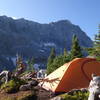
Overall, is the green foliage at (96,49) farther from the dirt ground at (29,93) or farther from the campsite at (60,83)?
the dirt ground at (29,93)

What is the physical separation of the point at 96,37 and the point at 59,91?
643 cm

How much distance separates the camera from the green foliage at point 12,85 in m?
→ 15.6

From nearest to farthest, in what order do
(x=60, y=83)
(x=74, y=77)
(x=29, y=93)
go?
(x=29, y=93)
(x=60, y=83)
(x=74, y=77)

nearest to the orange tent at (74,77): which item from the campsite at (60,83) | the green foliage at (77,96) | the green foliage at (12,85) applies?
the campsite at (60,83)

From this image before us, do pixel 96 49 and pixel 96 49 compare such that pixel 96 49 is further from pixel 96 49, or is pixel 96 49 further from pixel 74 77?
pixel 74 77

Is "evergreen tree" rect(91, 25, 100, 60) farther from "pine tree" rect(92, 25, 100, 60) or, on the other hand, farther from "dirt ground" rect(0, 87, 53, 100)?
"dirt ground" rect(0, 87, 53, 100)

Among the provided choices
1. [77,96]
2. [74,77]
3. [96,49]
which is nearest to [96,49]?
[96,49]

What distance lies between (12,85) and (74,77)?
13.7 feet

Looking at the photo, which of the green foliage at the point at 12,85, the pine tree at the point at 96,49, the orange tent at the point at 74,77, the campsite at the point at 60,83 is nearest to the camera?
the campsite at the point at 60,83

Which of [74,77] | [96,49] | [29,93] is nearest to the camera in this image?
[29,93]

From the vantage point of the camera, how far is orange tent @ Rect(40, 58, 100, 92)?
1516cm

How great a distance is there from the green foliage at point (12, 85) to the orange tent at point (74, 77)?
1567mm

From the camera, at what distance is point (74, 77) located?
51.2 ft

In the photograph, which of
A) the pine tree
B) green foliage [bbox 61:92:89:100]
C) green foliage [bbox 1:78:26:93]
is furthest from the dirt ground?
the pine tree
